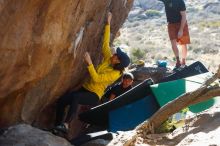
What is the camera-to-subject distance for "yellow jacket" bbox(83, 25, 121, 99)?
9680 millimetres

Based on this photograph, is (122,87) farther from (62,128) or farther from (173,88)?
(62,128)

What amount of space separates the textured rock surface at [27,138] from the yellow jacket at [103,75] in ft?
6.41

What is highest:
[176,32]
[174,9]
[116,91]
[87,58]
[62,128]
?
[174,9]

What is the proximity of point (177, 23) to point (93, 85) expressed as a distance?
3352 mm

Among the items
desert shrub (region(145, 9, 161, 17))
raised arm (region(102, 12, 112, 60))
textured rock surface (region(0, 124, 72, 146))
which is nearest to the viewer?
textured rock surface (region(0, 124, 72, 146))

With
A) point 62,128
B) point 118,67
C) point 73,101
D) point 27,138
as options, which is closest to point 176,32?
point 118,67

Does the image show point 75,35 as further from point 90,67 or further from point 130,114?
point 130,114

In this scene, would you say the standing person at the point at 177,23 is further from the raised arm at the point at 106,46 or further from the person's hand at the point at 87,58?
the person's hand at the point at 87,58

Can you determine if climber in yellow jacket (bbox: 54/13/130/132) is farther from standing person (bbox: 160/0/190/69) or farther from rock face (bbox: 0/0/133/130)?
standing person (bbox: 160/0/190/69)

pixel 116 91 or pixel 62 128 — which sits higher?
pixel 116 91

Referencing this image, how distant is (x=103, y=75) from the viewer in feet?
31.9

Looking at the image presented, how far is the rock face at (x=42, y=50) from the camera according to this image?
7086 mm

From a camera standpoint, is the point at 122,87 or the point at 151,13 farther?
the point at 151,13

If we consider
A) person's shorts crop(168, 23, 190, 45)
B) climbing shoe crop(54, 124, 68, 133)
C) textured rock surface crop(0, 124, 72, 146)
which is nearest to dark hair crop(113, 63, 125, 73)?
climbing shoe crop(54, 124, 68, 133)
